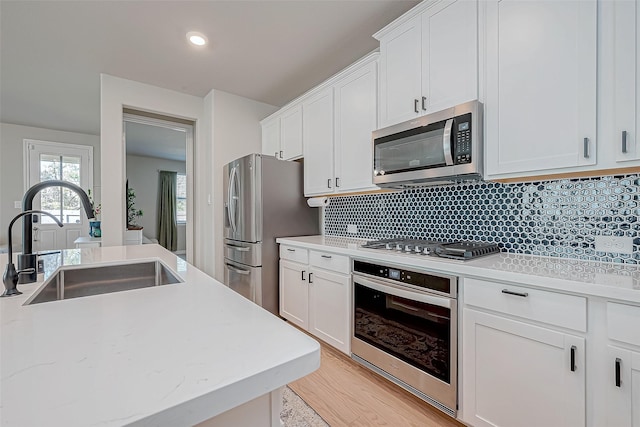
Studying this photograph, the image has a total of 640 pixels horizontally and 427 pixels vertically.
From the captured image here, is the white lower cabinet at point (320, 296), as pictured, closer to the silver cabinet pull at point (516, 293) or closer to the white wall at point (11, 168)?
the silver cabinet pull at point (516, 293)

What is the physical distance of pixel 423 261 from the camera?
155 centimetres

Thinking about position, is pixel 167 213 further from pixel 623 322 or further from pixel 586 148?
pixel 623 322

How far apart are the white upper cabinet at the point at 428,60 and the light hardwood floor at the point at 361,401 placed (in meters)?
1.78

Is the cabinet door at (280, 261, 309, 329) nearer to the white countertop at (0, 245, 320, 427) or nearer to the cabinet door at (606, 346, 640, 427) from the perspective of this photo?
the white countertop at (0, 245, 320, 427)

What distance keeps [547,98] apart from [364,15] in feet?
4.75

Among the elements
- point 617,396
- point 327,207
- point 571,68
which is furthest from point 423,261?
point 327,207

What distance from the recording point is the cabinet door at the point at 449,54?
1644mm

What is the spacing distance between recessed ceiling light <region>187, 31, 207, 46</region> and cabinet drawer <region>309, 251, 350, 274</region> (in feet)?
6.79

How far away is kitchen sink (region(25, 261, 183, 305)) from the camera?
1.27 meters

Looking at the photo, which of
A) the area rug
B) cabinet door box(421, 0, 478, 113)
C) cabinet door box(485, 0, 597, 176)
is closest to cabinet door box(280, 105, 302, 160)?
cabinet door box(421, 0, 478, 113)

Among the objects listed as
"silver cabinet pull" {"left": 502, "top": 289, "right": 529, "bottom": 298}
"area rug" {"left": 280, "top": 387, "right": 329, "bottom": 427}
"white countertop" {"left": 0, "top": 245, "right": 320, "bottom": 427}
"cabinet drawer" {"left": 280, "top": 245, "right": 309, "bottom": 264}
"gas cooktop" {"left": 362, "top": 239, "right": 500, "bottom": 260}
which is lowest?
"area rug" {"left": 280, "top": 387, "right": 329, "bottom": 427}

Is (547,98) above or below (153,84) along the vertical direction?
below

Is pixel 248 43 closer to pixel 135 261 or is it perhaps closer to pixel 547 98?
pixel 135 261

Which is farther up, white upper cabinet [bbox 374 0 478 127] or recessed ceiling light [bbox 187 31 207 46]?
recessed ceiling light [bbox 187 31 207 46]
